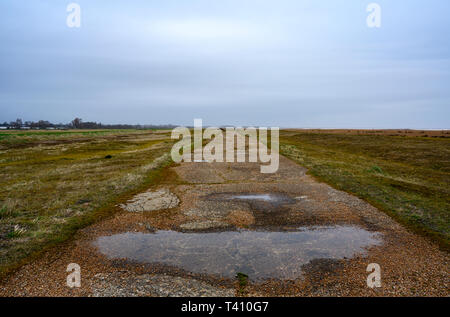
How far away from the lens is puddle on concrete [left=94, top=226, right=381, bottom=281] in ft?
25.5

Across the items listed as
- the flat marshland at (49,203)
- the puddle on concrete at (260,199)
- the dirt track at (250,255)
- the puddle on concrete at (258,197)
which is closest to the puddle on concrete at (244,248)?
the dirt track at (250,255)

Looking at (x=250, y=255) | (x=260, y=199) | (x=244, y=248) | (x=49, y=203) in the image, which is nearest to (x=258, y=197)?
(x=260, y=199)

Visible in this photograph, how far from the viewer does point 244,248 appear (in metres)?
9.05

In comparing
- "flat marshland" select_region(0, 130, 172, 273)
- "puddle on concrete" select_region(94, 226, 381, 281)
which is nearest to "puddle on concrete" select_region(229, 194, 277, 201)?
"puddle on concrete" select_region(94, 226, 381, 281)

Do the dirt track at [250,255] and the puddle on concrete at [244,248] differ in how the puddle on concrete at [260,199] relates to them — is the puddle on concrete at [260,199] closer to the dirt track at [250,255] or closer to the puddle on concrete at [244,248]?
the dirt track at [250,255]

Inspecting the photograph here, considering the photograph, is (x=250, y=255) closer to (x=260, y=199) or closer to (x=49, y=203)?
(x=260, y=199)

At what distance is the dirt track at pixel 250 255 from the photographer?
670 cm

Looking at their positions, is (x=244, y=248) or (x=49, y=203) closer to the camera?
(x=244, y=248)

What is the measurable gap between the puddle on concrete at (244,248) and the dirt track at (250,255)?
4 cm

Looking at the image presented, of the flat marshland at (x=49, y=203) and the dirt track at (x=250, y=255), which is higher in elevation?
the flat marshland at (x=49, y=203)

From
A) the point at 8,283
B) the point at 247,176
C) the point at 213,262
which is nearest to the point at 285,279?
the point at 213,262

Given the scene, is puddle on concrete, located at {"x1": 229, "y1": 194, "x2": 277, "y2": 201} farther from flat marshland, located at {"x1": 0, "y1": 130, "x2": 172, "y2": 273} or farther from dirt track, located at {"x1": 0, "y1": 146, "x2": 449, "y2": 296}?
flat marshland, located at {"x1": 0, "y1": 130, "x2": 172, "y2": 273}

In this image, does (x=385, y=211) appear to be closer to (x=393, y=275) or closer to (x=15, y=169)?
(x=393, y=275)

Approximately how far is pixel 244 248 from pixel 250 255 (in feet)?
1.83
